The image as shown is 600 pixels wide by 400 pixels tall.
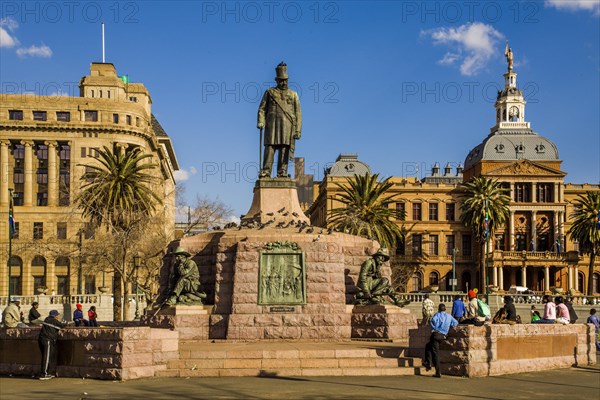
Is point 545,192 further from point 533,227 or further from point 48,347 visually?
point 48,347

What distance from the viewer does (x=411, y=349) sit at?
1744cm

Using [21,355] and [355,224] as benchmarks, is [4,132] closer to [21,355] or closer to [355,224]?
[355,224]

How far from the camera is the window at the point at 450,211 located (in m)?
99.4

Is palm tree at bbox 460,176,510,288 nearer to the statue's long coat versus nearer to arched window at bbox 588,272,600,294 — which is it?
arched window at bbox 588,272,600,294

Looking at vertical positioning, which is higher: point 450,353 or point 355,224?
point 355,224

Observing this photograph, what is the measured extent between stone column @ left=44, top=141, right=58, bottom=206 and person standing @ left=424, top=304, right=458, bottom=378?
7263 centimetres

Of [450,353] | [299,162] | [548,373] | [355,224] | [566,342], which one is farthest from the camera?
[299,162]

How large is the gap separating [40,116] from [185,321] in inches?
2764

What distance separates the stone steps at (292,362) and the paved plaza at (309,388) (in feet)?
1.32

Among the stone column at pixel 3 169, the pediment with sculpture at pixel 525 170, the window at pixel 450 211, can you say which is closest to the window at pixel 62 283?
the stone column at pixel 3 169

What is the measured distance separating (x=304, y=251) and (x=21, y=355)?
7093 millimetres

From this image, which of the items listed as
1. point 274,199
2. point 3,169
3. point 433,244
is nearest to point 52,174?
point 3,169

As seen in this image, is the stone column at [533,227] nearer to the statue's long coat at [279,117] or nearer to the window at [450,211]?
the window at [450,211]

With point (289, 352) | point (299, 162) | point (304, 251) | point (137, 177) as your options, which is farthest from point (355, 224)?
point (299, 162)
